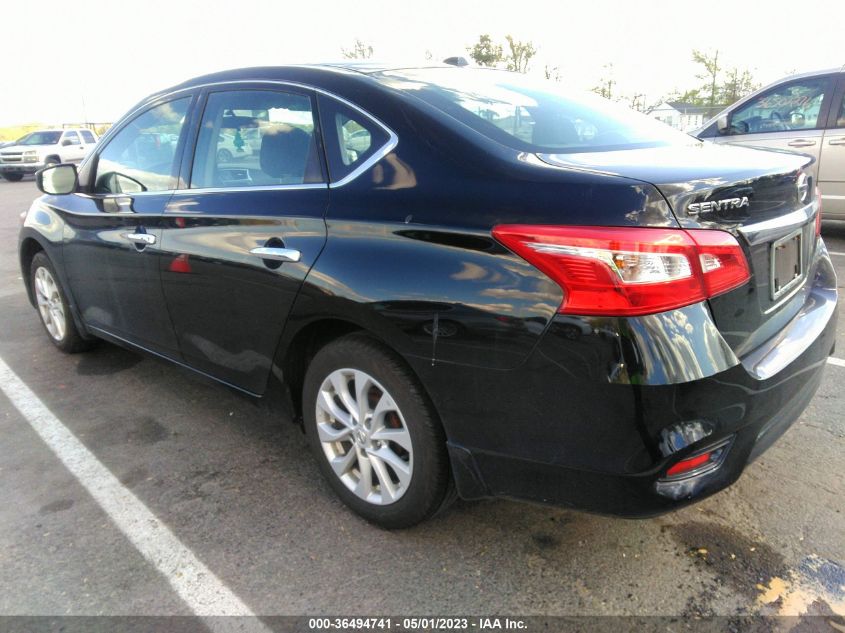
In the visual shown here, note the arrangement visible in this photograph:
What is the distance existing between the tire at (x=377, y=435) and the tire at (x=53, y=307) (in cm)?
250

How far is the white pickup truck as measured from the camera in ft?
74.2

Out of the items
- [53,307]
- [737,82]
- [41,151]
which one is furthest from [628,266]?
[737,82]

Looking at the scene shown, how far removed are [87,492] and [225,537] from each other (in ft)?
2.60

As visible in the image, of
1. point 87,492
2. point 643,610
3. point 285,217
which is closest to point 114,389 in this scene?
point 87,492

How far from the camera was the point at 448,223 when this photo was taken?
6.55 ft

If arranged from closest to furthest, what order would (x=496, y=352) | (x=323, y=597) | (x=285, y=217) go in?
(x=496, y=352)
(x=323, y=597)
(x=285, y=217)

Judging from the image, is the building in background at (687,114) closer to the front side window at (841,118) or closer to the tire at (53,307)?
the front side window at (841,118)

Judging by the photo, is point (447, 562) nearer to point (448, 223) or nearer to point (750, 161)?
point (448, 223)

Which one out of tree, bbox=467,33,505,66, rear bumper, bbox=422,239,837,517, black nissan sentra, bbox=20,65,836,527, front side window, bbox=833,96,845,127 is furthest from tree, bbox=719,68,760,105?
rear bumper, bbox=422,239,837,517

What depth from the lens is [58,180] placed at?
12.9 feet

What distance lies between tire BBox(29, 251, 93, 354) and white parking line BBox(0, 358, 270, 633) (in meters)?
0.77

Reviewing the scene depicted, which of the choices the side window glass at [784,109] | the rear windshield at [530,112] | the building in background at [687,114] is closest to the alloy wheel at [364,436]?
the rear windshield at [530,112]

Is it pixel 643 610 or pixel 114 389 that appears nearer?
pixel 643 610

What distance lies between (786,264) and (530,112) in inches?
44.4
